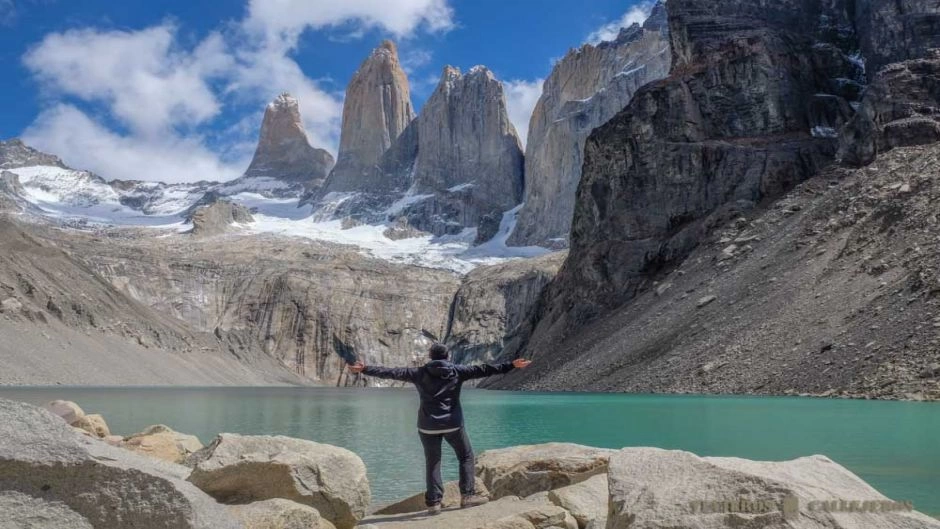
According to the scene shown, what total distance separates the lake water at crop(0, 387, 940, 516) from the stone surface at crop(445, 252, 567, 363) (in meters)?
90.6

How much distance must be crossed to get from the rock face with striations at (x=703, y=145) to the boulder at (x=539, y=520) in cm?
6300

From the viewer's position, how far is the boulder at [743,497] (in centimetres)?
512

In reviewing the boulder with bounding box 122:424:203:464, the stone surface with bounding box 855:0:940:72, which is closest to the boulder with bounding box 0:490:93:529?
the boulder with bounding box 122:424:203:464

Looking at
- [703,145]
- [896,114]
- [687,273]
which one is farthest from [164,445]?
[703,145]

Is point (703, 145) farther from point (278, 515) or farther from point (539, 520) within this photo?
point (278, 515)

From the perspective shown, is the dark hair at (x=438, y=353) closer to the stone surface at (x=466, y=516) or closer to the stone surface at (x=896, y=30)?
the stone surface at (x=466, y=516)

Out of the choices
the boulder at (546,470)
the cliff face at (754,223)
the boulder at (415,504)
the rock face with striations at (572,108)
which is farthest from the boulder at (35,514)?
the rock face with striations at (572,108)

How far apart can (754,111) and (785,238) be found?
84.8ft

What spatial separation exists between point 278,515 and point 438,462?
→ 2.51m

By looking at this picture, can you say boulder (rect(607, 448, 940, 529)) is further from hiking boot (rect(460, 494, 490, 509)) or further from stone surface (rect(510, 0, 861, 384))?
stone surface (rect(510, 0, 861, 384))

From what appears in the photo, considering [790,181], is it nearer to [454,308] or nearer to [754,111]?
[754,111]

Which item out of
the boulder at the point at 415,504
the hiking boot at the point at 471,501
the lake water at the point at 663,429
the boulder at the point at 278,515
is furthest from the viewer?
the lake water at the point at 663,429

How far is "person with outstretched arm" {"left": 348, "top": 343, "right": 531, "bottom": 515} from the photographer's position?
392 inches

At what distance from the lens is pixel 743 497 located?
5.33m
